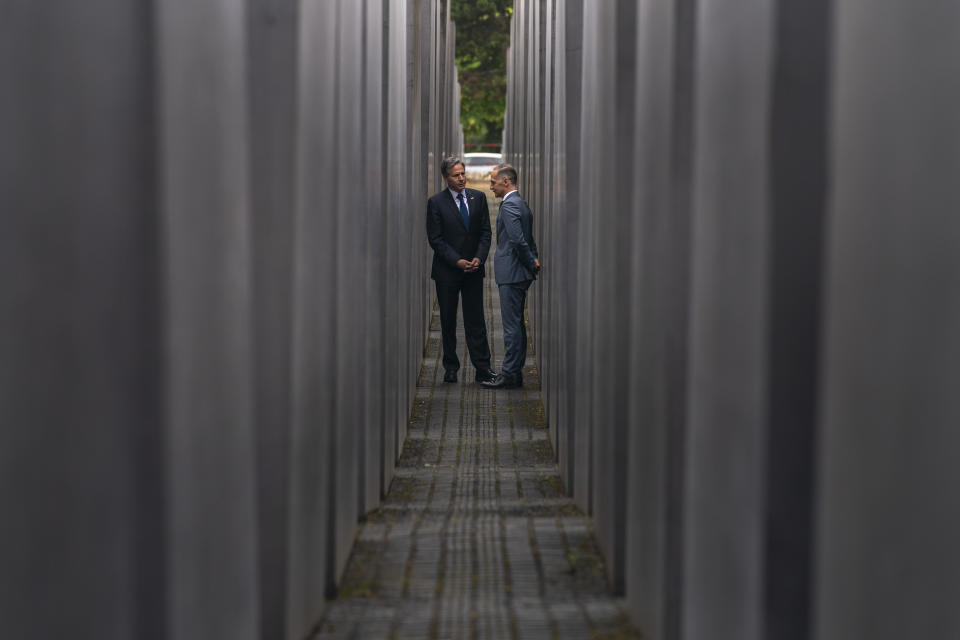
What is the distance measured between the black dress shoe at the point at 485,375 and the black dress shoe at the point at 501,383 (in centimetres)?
4

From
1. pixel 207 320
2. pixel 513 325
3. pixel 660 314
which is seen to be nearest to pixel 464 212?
pixel 513 325

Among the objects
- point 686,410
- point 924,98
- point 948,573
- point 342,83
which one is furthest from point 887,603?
point 342,83

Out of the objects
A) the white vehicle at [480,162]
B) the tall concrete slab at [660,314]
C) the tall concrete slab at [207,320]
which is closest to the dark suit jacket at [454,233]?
the tall concrete slab at [660,314]

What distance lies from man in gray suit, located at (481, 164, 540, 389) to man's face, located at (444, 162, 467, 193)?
1.10ft

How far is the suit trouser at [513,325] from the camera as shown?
12789mm

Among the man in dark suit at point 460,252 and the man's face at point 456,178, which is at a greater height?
the man's face at point 456,178

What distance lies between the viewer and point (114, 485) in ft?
8.27

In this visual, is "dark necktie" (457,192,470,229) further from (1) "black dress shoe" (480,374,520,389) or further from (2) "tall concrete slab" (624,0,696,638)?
(2) "tall concrete slab" (624,0,696,638)

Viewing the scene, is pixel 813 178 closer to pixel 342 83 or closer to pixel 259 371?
pixel 259 371

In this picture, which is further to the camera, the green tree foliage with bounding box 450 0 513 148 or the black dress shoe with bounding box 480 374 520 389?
the green tree foliage with bounding box 450 0 513 148

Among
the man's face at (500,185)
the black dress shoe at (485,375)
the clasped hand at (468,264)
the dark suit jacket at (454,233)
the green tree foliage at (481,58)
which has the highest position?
the green tree foliage at (481,58)

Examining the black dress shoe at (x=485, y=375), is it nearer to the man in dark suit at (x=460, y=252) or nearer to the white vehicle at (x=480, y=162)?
the man in dark suit at (x=460, y=252)

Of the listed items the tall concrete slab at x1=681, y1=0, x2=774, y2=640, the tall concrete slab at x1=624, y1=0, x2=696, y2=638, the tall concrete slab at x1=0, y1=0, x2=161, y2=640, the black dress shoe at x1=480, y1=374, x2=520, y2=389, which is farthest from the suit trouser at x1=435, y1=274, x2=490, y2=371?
the tall concrete slab at x1=0, y1=0, x2=161, y2=640

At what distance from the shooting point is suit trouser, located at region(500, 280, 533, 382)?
12.8 meters
